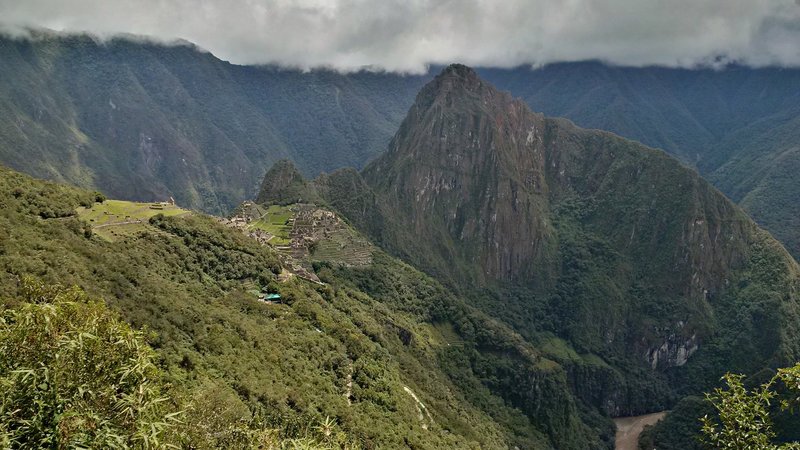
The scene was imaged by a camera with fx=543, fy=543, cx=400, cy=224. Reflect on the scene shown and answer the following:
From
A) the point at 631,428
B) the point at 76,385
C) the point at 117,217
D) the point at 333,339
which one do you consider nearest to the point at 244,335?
the point at 333,339

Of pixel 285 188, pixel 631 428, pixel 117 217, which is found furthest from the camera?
pixel 631 428

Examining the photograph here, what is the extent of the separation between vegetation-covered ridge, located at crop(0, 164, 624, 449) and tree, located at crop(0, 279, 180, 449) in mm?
213

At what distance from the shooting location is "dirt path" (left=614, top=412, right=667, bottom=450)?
471 ft

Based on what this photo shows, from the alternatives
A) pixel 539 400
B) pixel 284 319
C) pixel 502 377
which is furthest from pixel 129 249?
pixel 539 400

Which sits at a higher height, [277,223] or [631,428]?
[277,223]

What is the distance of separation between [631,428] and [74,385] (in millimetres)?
168725

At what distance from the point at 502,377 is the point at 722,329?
101 meters

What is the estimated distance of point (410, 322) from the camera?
118m

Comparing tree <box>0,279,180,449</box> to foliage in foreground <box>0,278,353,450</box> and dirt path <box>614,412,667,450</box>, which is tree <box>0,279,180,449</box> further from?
dirt path <box>614,412,667,450</box>

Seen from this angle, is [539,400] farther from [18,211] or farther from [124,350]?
[124,350]

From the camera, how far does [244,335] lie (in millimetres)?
53062

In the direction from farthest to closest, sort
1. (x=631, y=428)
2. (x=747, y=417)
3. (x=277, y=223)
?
(x=631, y=428) → (x=277, y=223) → (x=747, y=417)

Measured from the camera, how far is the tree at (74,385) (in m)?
13.4

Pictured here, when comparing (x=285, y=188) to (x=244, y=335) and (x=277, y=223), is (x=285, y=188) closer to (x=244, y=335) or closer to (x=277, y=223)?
(x=277, y=223)
